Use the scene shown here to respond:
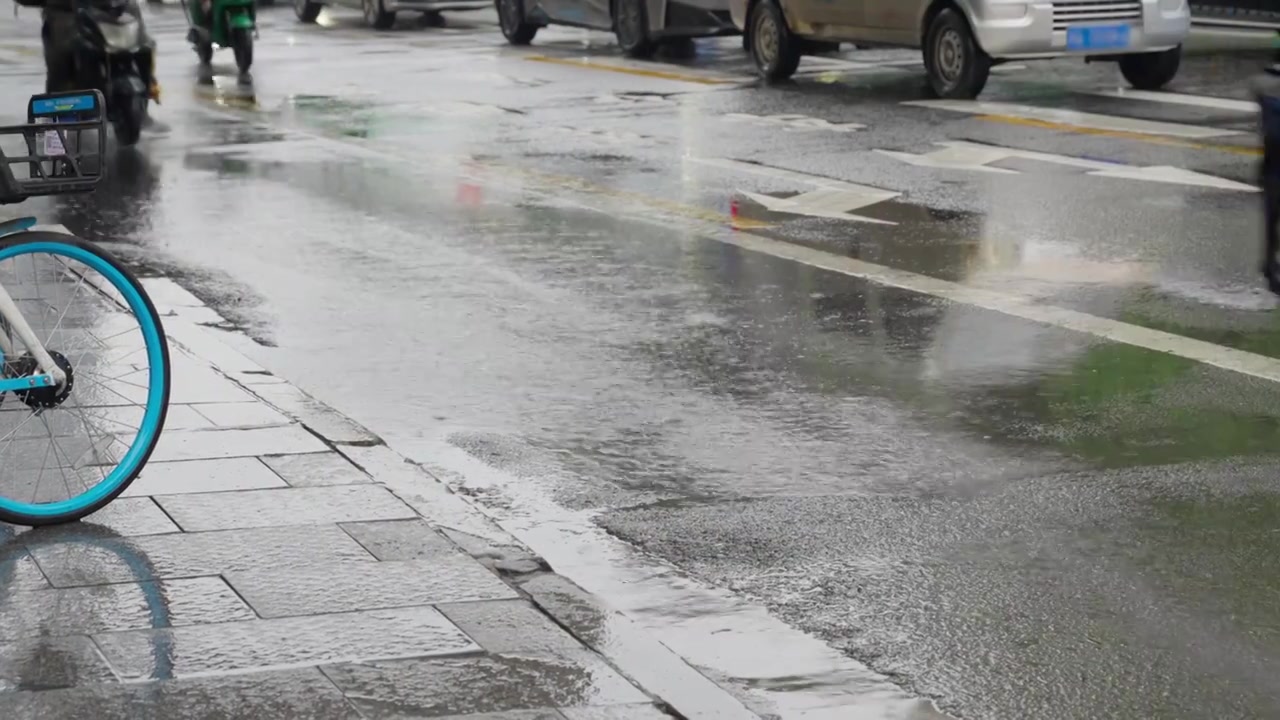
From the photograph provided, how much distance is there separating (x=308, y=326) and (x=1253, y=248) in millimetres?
4550

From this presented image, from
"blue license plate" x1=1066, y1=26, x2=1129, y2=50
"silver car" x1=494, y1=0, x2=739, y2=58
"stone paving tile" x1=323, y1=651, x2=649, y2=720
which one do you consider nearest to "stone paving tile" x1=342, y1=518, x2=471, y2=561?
"stone paving tile" x1=323, y1=651, x2=649, y2=720

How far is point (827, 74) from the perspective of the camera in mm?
20484

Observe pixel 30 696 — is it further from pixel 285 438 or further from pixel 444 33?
pixel 444 33

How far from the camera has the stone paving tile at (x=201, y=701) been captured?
176 inches

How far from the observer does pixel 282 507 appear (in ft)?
20.0

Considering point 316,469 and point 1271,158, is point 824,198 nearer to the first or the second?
point 1271,158

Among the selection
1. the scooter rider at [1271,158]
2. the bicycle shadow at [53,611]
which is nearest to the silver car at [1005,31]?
the scooter rider at [1271,158]

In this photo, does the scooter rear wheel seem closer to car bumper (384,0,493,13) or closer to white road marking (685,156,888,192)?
car bumper (384,0,493,13)

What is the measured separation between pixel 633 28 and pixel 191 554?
18092mm

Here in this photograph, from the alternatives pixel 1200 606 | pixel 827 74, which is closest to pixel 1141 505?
pixel 1200 606

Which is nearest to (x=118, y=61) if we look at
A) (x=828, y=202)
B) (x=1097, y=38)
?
(x=828, y=202)

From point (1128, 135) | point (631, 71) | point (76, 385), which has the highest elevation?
point (76, 385)

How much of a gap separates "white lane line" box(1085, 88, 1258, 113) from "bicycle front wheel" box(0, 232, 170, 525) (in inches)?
445

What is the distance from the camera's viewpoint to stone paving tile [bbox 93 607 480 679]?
15.7 feet
